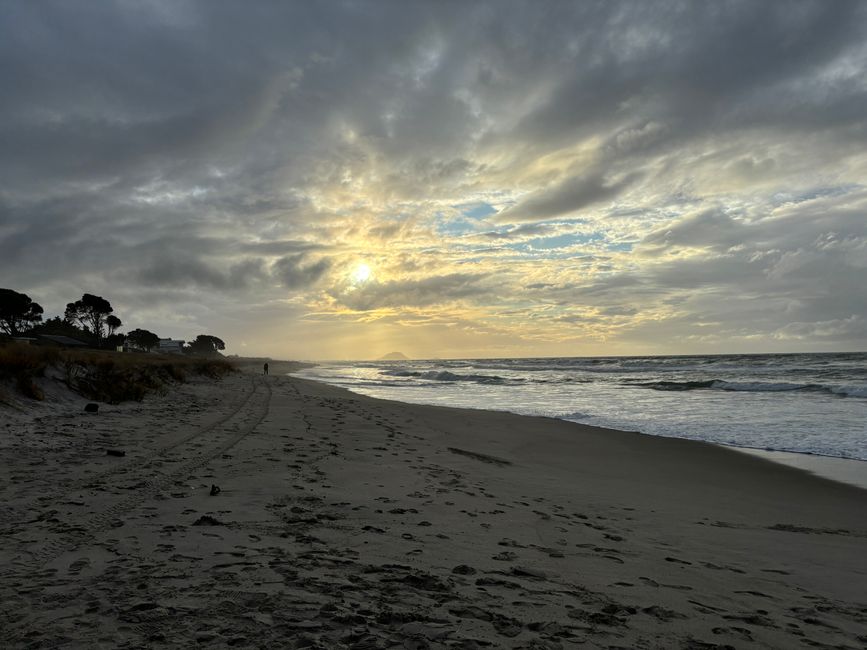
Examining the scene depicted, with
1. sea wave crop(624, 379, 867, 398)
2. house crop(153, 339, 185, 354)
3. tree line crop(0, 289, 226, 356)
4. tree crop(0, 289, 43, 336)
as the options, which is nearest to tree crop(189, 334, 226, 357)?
house crop(153, 339, 185, 354)

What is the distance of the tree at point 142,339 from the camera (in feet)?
339

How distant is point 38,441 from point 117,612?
286 inches

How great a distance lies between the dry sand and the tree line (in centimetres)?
6945

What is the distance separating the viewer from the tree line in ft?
210

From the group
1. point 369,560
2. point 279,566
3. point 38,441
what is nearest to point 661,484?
point 369,560

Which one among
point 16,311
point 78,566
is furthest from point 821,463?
point 16,311

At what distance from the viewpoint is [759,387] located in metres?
32.1

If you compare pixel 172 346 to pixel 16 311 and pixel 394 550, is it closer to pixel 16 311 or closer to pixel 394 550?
pixel 16 311

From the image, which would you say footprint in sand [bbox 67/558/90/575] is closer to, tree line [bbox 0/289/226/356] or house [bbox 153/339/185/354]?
tree line [bbox 0/289/226/356]

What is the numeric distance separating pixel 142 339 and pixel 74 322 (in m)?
20.5

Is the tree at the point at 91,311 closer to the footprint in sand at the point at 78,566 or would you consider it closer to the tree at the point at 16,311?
the tree at the point at 16,311

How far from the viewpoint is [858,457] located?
1163 centimetres

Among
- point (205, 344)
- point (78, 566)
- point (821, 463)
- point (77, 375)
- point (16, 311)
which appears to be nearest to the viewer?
point (78, 566)

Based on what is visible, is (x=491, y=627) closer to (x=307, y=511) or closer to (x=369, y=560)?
(x=369, y=560)
